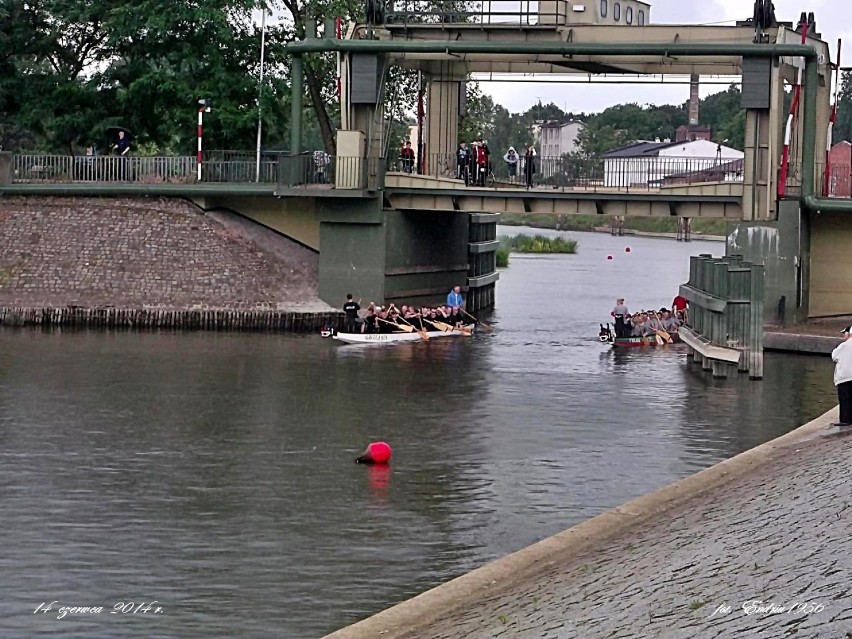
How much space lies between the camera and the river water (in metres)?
16.7

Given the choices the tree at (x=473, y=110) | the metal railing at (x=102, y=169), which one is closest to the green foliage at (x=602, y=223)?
the tree at (x=473, y=110)

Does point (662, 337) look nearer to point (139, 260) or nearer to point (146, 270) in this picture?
point (146, 270)

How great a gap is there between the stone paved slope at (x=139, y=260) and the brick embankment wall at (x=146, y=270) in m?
0.03

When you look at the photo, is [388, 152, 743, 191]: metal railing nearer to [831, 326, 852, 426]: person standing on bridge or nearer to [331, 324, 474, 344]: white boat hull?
[331, 324, 474, 344]: white boat hull

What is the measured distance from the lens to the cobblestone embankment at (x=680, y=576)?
12.0m

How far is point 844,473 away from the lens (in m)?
18.1

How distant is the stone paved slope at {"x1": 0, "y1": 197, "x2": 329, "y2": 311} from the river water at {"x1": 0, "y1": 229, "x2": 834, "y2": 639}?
9.33ft

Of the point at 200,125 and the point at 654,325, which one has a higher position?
the point at 200,125

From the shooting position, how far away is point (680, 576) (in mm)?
14117

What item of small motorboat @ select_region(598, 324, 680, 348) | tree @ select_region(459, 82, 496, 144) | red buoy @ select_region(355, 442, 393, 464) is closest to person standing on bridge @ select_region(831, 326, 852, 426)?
red buoy @ select_region(355, 442, 393, 464)

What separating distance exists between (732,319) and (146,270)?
1883 centimetres

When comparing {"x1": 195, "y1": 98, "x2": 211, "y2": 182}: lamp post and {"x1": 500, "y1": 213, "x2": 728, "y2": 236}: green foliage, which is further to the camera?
{"x1": 500, "y1": 213, "x2": 728, "y2": 236}: green foliage

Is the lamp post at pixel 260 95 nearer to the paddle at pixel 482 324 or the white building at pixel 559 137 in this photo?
the paddle at pixel 482 324

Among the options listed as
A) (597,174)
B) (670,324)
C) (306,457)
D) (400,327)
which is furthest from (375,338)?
(306,457)
